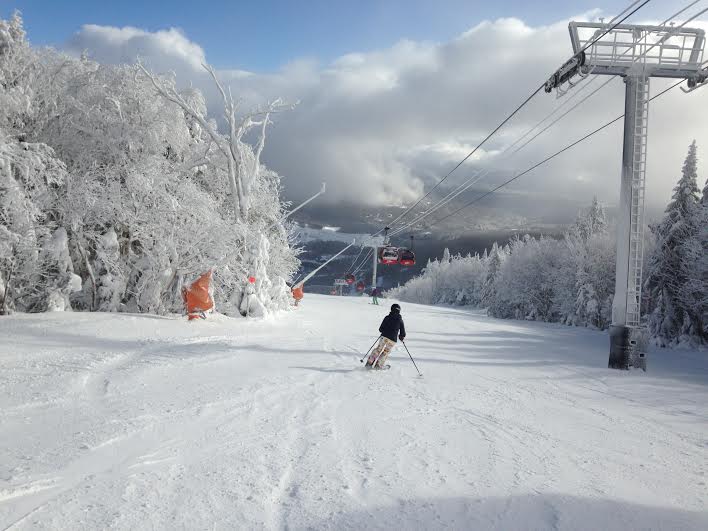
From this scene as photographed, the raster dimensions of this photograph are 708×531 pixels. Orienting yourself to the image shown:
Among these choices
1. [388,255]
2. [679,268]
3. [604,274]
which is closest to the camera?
[679,268]

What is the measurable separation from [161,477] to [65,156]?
1683 cm

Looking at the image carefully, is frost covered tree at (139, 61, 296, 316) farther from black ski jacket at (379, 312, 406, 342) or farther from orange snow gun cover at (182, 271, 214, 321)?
black ski jacket at (379, 312, 406, 342)

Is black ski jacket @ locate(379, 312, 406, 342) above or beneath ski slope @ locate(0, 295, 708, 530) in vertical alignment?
above

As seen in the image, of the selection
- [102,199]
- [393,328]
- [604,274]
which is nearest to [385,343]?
[393,328]

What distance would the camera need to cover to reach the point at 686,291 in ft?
90.5

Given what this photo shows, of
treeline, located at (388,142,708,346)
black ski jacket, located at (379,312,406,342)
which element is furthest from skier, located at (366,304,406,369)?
treeline, located at (388,142,708,346)

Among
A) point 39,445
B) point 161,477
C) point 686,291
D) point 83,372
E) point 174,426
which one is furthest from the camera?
point 686,291

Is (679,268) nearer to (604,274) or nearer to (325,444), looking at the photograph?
(604,274)

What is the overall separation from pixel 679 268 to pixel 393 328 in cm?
2626

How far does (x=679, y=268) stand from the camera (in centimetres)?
2853

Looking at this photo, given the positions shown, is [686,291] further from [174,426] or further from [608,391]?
[174,426]

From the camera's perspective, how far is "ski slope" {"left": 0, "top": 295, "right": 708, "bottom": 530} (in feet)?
14.0

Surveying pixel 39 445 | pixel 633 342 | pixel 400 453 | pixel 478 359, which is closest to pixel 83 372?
pixel 39 445

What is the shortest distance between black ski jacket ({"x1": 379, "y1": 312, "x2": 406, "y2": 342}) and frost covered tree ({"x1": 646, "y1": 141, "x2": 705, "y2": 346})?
73.7 feet
